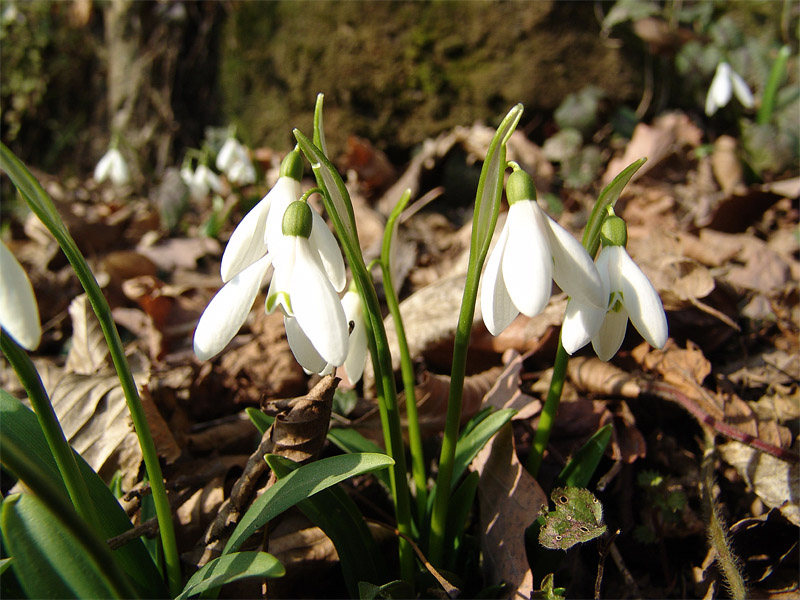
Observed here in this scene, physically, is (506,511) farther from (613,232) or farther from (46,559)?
(46,559)

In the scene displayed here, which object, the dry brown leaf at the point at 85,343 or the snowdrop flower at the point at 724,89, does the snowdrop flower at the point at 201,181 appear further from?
the snowdrop flower at the point at 724,89

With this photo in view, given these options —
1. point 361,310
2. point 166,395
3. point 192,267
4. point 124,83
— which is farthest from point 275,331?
point 124,83

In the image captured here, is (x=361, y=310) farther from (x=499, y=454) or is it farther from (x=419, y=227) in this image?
(x=419, y=227)

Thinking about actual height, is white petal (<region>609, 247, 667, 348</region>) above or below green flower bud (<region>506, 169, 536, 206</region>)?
below

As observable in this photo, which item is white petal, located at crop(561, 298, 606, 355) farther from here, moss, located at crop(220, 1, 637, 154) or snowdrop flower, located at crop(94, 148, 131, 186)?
snowdrop flower, located at crop(94, 148, 131, 186)

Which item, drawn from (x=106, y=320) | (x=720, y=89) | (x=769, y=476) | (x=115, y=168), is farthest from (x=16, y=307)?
(x=720, y=89)

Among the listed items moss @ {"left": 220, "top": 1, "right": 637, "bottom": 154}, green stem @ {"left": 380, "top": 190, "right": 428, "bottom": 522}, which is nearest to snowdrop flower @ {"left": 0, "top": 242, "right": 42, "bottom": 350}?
green stem @ {"left": 380, "top": 190, "right": 428, "bottom": 522}
